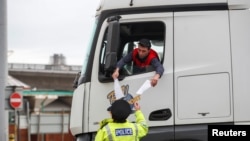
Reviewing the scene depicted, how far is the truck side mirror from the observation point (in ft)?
19.7

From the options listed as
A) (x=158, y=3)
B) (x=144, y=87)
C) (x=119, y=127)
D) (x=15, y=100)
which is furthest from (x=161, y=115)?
(x=15, y=100)

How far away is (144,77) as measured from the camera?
614 centimetres

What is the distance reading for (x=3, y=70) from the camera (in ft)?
38.1

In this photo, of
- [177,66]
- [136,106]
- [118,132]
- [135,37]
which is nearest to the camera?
[118,132]

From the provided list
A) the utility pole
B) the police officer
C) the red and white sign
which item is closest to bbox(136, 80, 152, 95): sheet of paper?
the police officer

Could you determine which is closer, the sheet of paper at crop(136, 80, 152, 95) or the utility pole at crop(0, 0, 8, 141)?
the sheet of paper at crop(136, 80, 152, 95)

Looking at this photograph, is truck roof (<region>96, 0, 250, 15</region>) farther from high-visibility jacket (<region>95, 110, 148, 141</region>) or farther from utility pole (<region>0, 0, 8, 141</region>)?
utility pole (<region>0, 0, 8, 141</region>)

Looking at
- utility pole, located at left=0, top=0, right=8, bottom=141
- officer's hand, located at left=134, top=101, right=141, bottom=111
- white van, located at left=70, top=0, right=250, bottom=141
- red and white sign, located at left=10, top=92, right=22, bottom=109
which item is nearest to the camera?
officer's hand, located at left=134, top=101, right=141, bottom=111

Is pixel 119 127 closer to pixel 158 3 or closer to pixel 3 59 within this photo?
pixel 158 3

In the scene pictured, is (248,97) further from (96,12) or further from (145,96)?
(96,12)

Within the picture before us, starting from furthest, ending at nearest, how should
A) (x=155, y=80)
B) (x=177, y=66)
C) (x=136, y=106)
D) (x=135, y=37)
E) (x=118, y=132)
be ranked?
1. (x=135, y=37)
2. (x=177, y=66)
3. (x=155, y=80)
4. (x=136, y=106)
5. (x=118, y=132)

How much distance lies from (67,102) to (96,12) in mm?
42704

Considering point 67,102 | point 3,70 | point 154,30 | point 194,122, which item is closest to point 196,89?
point 194,122

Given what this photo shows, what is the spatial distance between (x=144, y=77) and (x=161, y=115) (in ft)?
1.59
